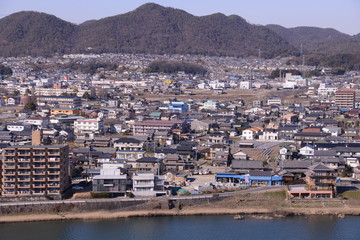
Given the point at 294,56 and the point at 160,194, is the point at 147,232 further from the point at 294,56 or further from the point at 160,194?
the point at 294,56

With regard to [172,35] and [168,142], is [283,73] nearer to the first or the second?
[168,142]

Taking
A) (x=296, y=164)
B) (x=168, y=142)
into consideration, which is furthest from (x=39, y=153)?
(x=168, y=142)

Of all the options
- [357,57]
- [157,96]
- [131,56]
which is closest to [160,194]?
[157,96]

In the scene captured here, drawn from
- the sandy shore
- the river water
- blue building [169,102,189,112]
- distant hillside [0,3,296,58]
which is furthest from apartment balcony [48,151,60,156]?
distant hillside [0,3,296,58]

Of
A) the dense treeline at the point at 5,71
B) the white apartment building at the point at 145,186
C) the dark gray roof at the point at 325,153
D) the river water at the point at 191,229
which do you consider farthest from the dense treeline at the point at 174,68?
the river water at the point at 191,229

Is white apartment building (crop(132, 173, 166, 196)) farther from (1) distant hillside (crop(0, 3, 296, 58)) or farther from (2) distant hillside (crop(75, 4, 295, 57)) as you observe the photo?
(2) distant hillside (crop(75, 4, 295, 57))

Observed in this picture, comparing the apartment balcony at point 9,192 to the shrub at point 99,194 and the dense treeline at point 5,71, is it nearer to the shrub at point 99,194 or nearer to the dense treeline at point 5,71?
the shrub at point 99,194
